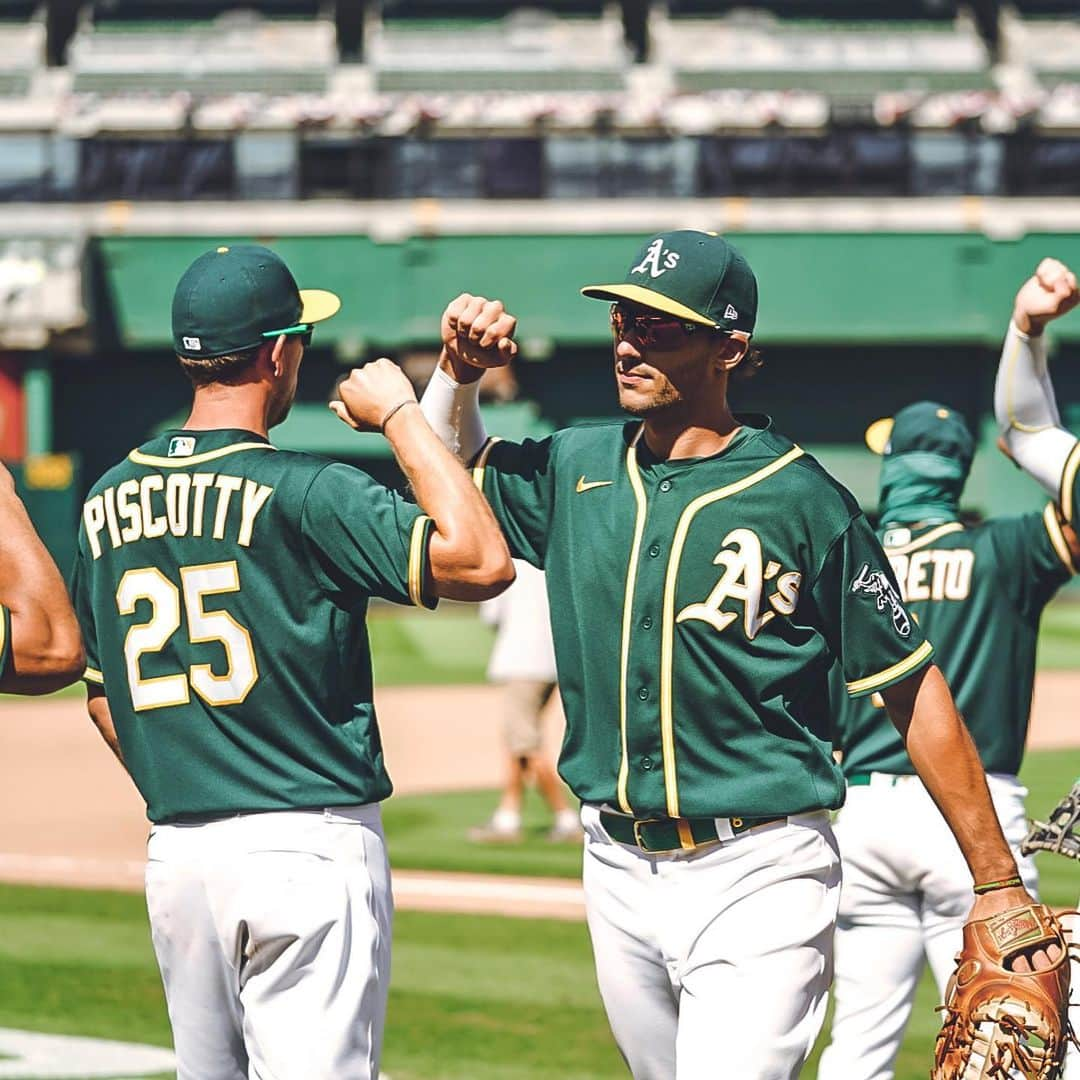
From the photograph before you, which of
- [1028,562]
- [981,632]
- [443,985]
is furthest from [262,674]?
[443,985]

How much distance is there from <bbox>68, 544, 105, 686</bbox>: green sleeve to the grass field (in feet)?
9.39

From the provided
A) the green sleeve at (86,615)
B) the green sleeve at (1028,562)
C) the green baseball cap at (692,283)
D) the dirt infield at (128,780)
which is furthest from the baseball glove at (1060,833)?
the dirt infield at (128,780)

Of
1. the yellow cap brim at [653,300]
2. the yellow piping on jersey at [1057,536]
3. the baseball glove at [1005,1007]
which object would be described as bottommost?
the baseball glove at [1005,1007]

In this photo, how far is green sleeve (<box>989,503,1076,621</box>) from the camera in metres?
5.89

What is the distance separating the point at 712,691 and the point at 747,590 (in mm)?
230

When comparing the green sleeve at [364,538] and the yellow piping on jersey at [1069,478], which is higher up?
the green sleeve at [364,538]

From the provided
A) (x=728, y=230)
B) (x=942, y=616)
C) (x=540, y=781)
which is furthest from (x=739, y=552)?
(x=728, y=230)

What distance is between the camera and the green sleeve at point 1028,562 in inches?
232

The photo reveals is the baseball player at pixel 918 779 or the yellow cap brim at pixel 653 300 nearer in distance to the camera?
the yellow cap brim at pixel 653 300

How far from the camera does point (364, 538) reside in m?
4.11

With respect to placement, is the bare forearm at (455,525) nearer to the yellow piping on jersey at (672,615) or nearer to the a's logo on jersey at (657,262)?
the yellow piping on jersey at (672,615)

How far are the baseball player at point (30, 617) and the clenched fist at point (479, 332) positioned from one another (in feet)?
3.84

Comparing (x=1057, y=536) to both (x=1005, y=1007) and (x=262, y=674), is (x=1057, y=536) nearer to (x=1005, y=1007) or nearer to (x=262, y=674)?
(x=1005, y=1007)

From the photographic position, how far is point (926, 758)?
432cm
